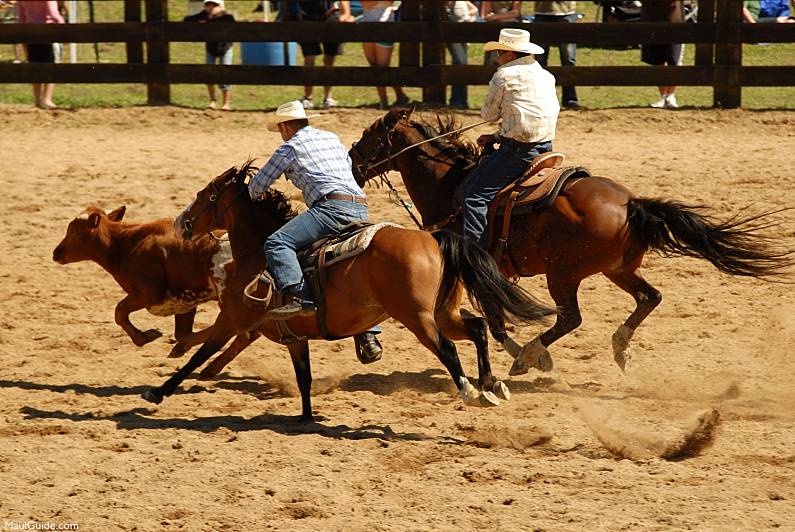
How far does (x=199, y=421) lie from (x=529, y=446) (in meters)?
2.14

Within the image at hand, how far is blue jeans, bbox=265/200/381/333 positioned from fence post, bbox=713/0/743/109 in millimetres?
8276

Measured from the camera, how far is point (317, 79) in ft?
48.7

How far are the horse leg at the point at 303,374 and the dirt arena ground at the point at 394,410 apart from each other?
0.39 ft

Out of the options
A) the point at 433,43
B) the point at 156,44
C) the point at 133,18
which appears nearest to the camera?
the point at 433,43

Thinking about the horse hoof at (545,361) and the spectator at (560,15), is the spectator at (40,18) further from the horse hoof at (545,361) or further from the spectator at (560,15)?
the horse hoof at (545,361)

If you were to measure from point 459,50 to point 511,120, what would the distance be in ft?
27.0

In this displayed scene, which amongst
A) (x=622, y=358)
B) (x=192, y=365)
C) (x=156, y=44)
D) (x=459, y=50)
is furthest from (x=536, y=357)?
(x=459, y=50)

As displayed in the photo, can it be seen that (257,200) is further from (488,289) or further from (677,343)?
(677,343)

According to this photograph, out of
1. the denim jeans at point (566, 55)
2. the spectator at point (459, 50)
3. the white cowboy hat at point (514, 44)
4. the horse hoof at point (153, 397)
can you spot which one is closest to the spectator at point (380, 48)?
the spectator at point (459, 50)

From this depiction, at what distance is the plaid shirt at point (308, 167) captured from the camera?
7.36 meters

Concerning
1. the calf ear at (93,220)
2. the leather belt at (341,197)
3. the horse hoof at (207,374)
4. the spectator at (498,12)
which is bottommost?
the horse hoof at (207,374)

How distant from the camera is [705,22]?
14508 millimetres

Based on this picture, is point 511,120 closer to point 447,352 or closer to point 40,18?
point 447,352

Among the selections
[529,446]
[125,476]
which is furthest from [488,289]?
[125,476]
